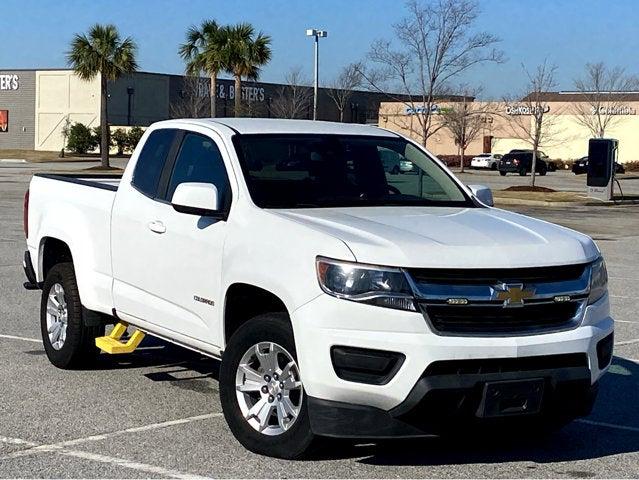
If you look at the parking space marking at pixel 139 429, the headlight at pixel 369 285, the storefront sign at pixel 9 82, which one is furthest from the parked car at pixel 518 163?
the headlight at pixel 369 285

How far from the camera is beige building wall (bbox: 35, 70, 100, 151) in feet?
251

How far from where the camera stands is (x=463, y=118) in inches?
2648

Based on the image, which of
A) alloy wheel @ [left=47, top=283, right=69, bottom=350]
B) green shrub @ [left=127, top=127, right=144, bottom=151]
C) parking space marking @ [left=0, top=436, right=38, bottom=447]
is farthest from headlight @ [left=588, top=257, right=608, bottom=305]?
green shrub @ [left=127, top=127, right=144, bottom=151]

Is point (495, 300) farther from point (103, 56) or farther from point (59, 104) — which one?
point (59, 104)

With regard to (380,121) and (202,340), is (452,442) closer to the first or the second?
(202,340)

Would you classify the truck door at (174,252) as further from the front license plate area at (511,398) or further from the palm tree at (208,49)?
the palm tree at (208,49)

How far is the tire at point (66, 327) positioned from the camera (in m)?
7.66

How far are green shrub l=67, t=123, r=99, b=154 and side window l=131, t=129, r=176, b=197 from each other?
2677 inches

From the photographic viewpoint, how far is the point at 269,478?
5.29 m

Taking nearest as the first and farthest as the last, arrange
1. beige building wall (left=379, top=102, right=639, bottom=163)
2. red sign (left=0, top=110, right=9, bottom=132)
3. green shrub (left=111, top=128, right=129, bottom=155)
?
A: green shrub (left=111, top=128, right=129, bottom=155) → beige building wall (left=379, top=102, right=639, bottom=163) → red sign (left=0, top=110, right=9, bottom=132)

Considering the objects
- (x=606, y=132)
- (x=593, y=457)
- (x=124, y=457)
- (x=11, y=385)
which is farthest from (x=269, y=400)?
(x=606, y=132)

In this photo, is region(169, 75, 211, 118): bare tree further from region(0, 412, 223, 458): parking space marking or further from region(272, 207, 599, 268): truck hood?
region(272, 207, 599, 268): truck hood

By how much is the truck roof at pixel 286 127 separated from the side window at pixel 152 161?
0.91ft

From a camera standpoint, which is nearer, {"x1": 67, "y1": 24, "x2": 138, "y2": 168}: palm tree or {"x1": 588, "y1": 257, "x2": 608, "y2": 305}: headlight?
{"x1": 588, "y1": 257, "x2": 608, "y2": 305}: headlight
